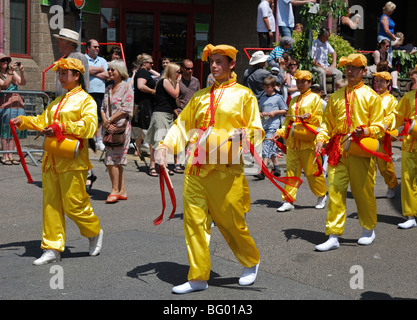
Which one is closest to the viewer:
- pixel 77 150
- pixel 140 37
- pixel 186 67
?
pixel 77 150

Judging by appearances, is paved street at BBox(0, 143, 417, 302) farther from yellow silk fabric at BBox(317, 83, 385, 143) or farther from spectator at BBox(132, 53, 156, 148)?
spectator at BBox(132, 53, 156, 148)

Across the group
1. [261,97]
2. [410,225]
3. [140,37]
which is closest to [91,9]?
[140,37]

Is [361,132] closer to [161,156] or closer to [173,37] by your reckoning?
[161,156]

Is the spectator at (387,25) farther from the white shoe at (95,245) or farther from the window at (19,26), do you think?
the white shoe at (95,245)

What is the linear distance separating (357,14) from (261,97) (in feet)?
30.0

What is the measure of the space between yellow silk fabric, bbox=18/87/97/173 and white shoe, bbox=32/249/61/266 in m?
0.76

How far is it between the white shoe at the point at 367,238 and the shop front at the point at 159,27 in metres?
11.6

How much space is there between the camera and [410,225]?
27.2 feet

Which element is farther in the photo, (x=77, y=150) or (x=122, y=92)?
(x=122, y=92)

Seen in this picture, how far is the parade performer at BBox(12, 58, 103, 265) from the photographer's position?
6375 millimetres

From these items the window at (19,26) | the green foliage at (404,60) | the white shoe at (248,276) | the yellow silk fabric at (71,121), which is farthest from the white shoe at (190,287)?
the green foliage at (404,60)

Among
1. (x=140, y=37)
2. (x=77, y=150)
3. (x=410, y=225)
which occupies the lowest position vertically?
(x=410, y=225)
